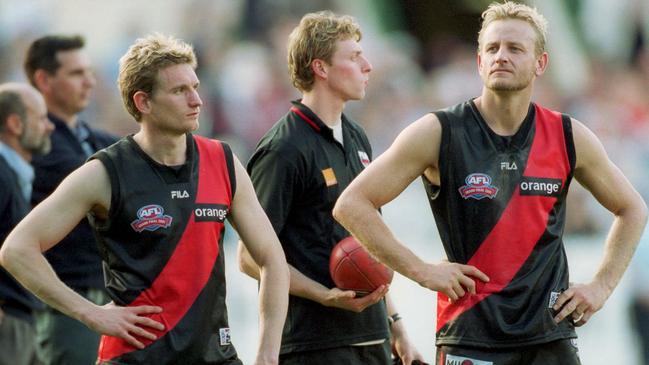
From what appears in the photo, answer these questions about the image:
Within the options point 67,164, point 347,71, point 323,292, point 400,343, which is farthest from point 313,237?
point 67,164

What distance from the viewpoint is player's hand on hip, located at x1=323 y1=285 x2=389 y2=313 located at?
655cm

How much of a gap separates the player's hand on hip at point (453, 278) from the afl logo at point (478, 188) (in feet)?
1.08

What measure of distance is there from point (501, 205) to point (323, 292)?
3.58 ft

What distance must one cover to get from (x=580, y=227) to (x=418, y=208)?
1570mm

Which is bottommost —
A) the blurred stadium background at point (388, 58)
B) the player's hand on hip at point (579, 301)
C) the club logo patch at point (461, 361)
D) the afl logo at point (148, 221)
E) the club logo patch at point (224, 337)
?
the club logo patch at point (461, 361)

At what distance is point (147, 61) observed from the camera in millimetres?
6094

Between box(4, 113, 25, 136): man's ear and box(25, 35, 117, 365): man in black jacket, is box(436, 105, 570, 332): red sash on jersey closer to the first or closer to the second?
box(25, 35, 117, 365): man in black jacket

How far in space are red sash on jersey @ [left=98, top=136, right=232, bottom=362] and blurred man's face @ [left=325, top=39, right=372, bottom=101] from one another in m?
1.43

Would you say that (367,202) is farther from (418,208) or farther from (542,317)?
(418,208)

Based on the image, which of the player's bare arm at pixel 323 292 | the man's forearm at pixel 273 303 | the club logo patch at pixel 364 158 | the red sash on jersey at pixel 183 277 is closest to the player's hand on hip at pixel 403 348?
the player's bare arm at pixel 323 292

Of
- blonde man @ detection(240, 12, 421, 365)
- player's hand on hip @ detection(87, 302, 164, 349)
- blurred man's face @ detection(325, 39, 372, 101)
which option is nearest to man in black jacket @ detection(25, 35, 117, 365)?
blonde man @ detection(240, 12, 421, 365)

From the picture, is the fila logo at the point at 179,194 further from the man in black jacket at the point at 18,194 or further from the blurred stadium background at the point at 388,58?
the blurred stadium background at the point at 388,58

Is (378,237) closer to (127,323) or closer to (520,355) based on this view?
(520,355)

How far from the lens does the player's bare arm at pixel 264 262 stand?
5930 mm
